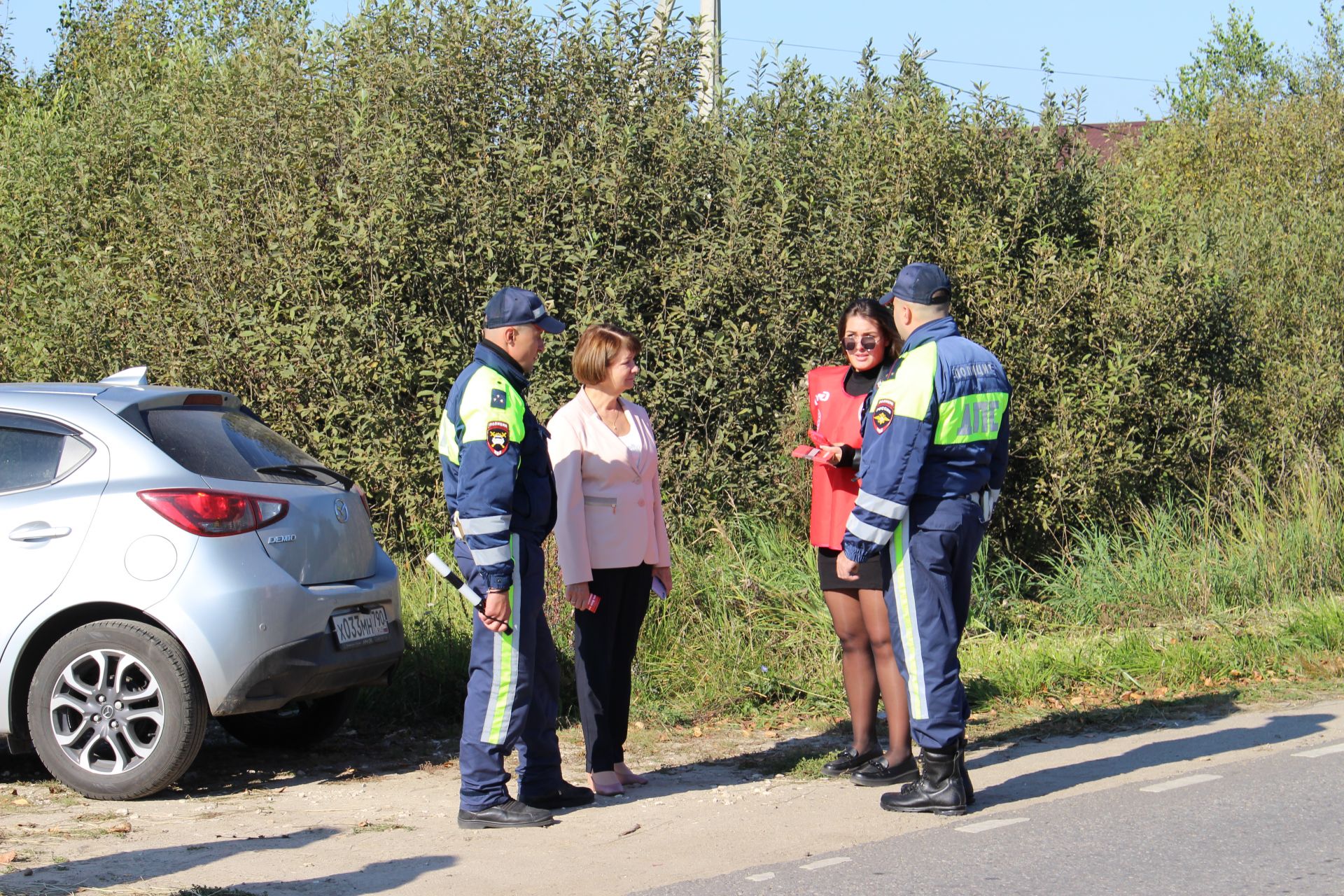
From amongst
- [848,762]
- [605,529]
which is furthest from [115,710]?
[848,762]

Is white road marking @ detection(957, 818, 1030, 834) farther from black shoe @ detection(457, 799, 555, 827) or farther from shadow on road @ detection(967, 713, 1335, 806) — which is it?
black shoe @ detection(457, 799, 555, 827)

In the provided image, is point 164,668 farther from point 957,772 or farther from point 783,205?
point 783,205

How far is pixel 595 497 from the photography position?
5766 mm

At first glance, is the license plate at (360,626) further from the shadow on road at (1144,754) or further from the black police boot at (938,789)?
the shadow on road at (1144,754)

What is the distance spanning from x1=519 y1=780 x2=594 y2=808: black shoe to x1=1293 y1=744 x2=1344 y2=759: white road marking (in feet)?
10.4

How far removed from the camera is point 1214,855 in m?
4.68

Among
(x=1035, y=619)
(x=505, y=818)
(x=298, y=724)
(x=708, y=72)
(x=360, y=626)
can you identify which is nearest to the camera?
(x=505, y=818)

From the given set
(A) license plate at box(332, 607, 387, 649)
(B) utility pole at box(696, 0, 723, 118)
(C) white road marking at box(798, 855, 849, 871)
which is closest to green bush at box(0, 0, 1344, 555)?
(B) utility pole at box(696, 0, 723, 118)

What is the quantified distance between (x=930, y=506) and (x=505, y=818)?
201 cm

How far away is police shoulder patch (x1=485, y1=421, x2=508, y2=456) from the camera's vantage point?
16.6 feet

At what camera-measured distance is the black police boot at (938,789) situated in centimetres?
533

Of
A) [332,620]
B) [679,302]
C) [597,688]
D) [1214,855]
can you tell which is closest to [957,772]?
[1214,855]

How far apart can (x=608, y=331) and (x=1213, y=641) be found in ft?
14.9

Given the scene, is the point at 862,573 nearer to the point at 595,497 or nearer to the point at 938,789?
the point at 938,789
